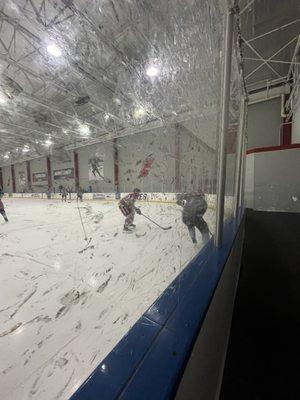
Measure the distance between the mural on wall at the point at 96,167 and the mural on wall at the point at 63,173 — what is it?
6.6 inches

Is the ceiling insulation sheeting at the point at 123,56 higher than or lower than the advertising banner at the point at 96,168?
higher

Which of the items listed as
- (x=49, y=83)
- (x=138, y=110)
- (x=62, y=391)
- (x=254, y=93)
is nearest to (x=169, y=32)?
(x=138, y=110)

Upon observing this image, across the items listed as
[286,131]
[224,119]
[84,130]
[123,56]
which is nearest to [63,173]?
[84,130]

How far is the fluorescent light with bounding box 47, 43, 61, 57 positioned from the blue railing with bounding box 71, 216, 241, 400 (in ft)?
3.12

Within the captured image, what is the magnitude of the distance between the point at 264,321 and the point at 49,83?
1706 mm

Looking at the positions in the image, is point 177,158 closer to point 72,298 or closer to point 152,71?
point 152,71

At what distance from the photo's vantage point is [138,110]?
73 cm

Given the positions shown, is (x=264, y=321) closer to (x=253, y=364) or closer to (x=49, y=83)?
(x=253, y=364)

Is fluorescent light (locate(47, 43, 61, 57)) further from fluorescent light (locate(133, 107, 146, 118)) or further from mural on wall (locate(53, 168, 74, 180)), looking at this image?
mural on wall (locate(53, 168, 74, 180))

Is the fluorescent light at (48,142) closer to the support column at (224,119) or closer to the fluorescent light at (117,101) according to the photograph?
the fluorescent light at (117,101)

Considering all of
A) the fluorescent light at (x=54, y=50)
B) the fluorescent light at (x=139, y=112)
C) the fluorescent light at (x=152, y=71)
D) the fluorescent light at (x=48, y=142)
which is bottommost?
the fluorescent light at (x=139, y=112)

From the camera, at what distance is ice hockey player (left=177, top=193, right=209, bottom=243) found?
2.60ft

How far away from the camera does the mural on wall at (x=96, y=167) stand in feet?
2.98

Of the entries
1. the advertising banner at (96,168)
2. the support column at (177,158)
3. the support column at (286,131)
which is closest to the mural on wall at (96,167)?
the advertising banner at (96,168)
